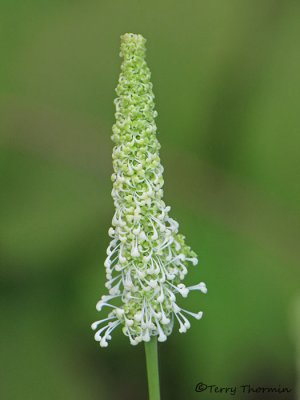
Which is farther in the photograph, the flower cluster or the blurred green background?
the blurred green background

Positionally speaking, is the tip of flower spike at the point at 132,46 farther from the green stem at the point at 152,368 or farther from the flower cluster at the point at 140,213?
the green stem at the point at 152,368

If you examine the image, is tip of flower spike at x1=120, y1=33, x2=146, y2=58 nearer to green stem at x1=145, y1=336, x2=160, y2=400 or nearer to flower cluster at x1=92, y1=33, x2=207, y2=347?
flower cluster at x1=92, y1=33, x2=207, y2=347

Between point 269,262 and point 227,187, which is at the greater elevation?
point 227,187

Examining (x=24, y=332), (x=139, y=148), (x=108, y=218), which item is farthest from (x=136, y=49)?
(x=24, y=332)

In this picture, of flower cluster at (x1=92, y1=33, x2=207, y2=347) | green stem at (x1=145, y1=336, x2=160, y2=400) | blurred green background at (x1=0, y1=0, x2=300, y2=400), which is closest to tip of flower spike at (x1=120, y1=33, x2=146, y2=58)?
flower cluster at (x1=92, y1=33, x2=207, y2=347)

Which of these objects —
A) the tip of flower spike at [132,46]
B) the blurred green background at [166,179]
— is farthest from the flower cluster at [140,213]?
the blurred green background at [166,179]

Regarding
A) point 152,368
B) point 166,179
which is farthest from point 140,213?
point 166,179

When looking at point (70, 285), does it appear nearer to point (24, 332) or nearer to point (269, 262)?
point (24, 332)
